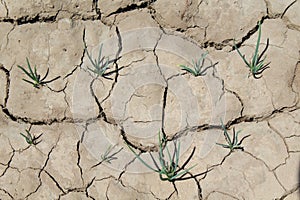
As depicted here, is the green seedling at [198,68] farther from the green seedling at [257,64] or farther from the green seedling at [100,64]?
the green seedling at [100,64]

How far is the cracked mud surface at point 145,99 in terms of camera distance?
2.73 meters

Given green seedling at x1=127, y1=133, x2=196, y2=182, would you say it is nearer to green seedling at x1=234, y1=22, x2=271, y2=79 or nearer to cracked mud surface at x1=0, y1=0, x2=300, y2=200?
cracked mud surface at x1=0, y1=0, x2=300, y2=200

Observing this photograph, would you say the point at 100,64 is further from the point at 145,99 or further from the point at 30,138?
the point at 30,138

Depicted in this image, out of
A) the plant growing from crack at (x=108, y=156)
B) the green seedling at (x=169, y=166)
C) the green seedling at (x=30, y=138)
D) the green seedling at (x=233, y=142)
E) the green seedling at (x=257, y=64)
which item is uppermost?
the green seedling at (x=257, y=64)

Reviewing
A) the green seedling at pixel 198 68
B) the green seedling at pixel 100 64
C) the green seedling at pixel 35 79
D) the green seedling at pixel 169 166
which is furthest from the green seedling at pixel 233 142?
the green seedling at pixel 35 79

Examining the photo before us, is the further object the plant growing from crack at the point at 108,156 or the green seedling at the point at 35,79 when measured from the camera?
the green seedling at the point at 35,79

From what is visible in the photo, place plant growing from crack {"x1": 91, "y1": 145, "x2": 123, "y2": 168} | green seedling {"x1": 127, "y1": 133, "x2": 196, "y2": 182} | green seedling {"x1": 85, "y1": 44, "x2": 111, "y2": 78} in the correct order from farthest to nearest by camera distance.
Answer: green seedling {"x1": 85, "y1": 44, "x2": 111, "y2": 78} → plant growing from crack {"x1": 91, "y1": 145, "x2": 123, "y2": 168} → green seedling {"x1": 127, "y1": 133, "x2": 196, "y2": 182}

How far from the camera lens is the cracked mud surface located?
107 inches

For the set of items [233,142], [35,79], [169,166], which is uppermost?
[35,79]

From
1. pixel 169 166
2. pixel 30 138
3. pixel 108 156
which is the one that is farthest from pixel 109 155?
pixel 30 138

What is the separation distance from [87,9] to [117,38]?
29 cm

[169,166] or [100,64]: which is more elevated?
[100,64]

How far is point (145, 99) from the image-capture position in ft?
9.50

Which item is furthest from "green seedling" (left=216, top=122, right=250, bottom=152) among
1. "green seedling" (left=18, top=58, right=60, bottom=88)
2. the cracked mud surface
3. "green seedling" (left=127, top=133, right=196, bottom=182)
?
"green seedling" (left=18, top=58, right=60, bottom=88)
